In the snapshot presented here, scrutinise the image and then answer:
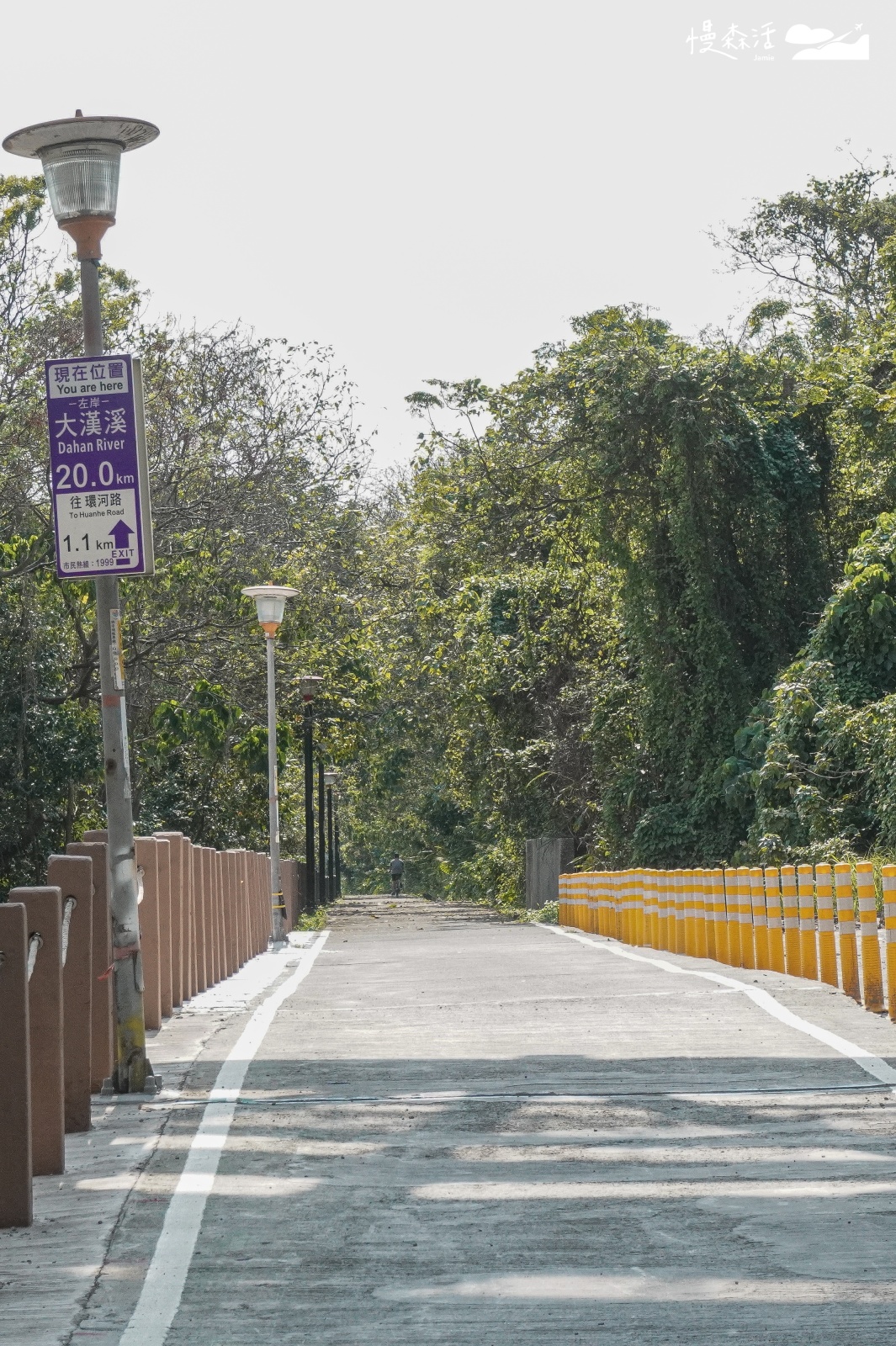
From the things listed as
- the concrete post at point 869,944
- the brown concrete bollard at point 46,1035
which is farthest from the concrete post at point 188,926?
the brown concrete bollard at point 46,1035

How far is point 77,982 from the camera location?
8.28 meters

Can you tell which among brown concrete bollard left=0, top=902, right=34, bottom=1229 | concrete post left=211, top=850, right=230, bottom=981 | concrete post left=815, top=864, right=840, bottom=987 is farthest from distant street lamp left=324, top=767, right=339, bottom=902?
brown concrete bollard left=0, top=902, right=34, bottom=1229

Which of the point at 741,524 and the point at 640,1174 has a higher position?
the point at 741,524

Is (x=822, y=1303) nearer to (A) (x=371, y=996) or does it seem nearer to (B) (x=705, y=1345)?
(B) (x=705, y=1345)

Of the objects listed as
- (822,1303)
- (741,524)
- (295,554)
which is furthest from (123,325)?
(822,1303)

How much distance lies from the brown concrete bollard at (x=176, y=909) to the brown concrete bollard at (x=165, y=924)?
81 mm

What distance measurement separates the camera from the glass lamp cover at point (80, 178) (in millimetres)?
9500

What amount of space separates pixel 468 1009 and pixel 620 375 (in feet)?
72.9

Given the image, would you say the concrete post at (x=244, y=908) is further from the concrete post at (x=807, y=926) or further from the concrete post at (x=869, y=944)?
the concrete post at (x=869, y=944)

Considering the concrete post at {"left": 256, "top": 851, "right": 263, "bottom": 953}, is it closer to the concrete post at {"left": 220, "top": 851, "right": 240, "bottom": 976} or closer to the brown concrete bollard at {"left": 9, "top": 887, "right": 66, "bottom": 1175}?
the concrete post at {"left": 220, "top": 851, "right": 240, "bottom": 976}

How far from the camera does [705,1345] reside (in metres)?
4.64

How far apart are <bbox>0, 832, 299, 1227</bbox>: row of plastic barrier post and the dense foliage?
1147 centimetres

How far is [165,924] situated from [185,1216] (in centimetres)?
651

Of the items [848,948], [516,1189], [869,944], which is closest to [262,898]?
[848,948]
